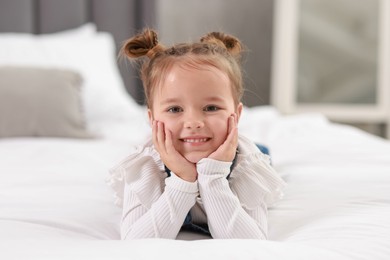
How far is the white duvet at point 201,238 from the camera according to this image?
0.72m

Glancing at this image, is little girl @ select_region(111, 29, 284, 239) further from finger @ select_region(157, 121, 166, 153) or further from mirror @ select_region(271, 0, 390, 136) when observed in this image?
mirror @ select_region(271, 0, 390, 136)

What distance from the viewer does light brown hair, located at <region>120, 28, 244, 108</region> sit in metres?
0.99

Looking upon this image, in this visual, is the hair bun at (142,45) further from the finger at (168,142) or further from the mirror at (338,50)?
the mirror at (338,50)

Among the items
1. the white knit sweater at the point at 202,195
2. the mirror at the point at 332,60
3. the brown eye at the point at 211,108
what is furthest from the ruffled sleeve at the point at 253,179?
the mirror at the point at 332,60

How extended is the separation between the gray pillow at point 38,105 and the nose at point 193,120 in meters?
1.12

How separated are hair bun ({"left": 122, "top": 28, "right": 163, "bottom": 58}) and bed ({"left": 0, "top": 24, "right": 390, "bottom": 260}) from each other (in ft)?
0.73

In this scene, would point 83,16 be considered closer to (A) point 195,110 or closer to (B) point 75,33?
(B) point 75,33

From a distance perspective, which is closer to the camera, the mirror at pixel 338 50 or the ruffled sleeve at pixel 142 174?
the ruffled sleeve at pixel 142 174

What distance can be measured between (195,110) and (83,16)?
2.08 meters

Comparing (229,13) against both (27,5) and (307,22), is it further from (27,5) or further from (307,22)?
(27,5)

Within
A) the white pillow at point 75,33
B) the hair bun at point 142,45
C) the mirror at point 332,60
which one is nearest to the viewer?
the hair bun at point 142,45

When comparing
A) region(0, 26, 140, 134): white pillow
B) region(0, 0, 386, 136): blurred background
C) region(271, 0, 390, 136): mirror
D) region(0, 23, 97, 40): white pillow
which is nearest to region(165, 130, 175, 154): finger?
region(0, 26, 140, 134): white pillow

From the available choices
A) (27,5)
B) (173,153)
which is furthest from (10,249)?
(27,5)

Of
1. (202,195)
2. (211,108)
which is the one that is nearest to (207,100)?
(211,108)
